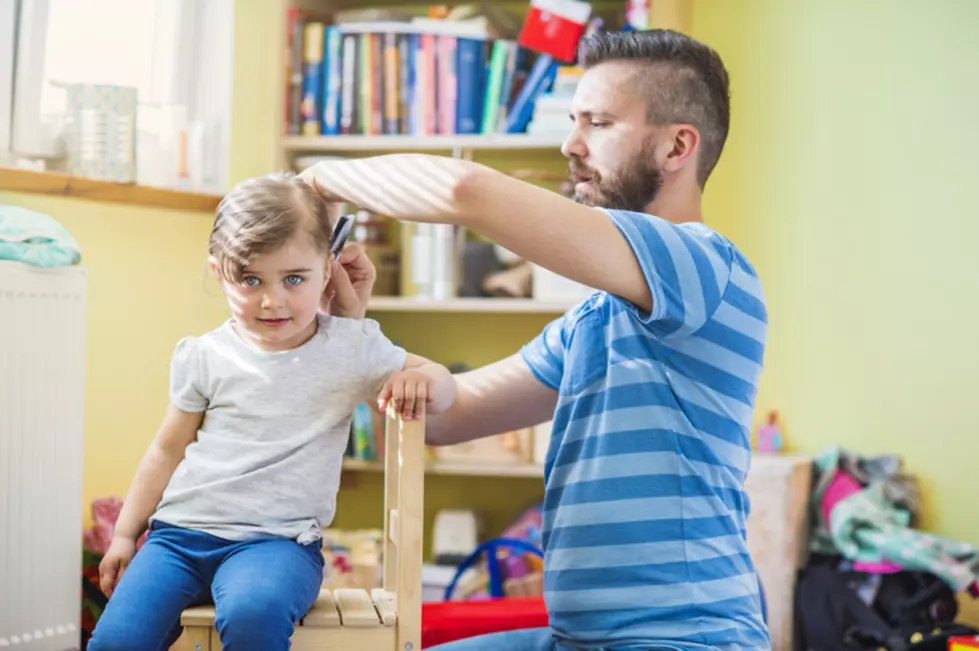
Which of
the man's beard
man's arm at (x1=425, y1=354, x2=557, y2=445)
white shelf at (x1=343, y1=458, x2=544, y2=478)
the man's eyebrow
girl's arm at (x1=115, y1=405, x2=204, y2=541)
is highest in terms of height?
the man's eyebrow

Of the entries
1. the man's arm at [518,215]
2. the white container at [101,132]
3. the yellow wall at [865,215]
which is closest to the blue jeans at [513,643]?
the man's arm at [518,215]

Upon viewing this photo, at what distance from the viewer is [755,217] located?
3480mm

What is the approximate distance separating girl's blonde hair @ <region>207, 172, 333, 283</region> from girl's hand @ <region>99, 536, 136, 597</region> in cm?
39

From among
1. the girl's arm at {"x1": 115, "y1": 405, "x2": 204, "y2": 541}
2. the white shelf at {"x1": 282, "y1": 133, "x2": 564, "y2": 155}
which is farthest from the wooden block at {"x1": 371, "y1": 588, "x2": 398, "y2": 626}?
the white shelf at {"x1": 282, "y1": 133, "x2": 564, "y2": 155}

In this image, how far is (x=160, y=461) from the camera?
5.20 ft

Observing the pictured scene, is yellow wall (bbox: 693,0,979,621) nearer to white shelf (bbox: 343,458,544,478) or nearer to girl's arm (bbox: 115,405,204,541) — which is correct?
white shelf (bbox: 343,458,544,478)

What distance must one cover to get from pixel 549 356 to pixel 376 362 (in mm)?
243

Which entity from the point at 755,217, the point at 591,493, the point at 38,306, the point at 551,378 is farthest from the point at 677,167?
the point at 755,217

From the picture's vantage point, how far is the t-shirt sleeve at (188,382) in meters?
1.57

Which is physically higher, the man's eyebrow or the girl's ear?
the man's eyebrow

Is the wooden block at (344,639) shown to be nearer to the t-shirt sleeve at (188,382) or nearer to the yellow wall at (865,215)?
the t-shirt sleeve at (188,382)

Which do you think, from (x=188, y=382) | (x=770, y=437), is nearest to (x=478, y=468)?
(x=770, y=437)

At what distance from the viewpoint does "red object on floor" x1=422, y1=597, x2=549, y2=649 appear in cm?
204

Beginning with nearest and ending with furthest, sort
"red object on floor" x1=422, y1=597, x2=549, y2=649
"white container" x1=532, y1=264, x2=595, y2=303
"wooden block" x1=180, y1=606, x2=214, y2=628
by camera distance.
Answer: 1. "wooden block" x1=180, y1=606, x2=214, y2=628
2. "red object on floor" x1=422, y1=597, x2=549, y2=649
3. "white container" x1=532, y1=264, x2=595, y2=303
